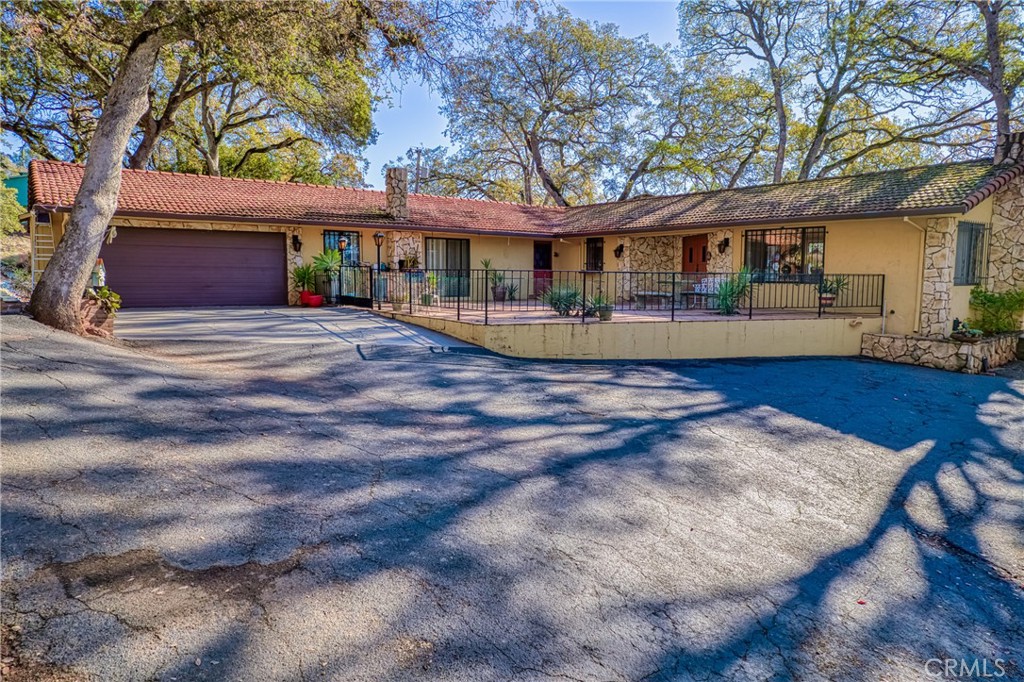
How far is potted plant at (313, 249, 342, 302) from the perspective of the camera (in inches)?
598

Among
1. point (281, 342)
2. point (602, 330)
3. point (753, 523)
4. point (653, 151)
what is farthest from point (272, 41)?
point (653, 151)

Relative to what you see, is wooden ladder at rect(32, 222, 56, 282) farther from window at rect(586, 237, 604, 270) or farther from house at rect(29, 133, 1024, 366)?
window at rect(586, 237, 604, 270)

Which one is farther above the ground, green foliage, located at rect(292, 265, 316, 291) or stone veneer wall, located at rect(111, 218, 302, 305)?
stone veneer wall, located at rect(111, 218, 302, 305)

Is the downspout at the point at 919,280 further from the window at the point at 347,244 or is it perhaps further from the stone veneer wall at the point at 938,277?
the window at the point at 347,244

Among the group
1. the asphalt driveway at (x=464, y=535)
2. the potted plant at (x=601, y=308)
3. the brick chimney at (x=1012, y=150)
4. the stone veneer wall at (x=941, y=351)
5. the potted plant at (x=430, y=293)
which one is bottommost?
the asphalt driveway at (x=464, y=535)

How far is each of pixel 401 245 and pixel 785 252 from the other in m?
10.3

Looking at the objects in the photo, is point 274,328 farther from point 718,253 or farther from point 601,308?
point 718,253

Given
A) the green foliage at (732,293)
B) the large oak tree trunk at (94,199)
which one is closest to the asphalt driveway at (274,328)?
the large oak tree trunk at (94,199)

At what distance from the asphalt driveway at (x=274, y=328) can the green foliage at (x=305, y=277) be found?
2561mm

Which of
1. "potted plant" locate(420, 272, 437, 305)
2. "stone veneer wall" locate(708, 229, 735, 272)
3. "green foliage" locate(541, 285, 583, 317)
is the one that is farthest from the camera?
"stone veneer wall" locate(708, 229, 735, 272)

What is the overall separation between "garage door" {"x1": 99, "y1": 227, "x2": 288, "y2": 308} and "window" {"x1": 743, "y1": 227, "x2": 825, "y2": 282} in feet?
41.0

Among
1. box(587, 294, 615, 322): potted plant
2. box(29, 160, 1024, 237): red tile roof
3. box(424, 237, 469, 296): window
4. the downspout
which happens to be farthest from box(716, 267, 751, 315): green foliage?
box(424, 237, 469, 296): window

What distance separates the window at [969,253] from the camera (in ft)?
39.8

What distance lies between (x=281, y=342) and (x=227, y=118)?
18220mm
